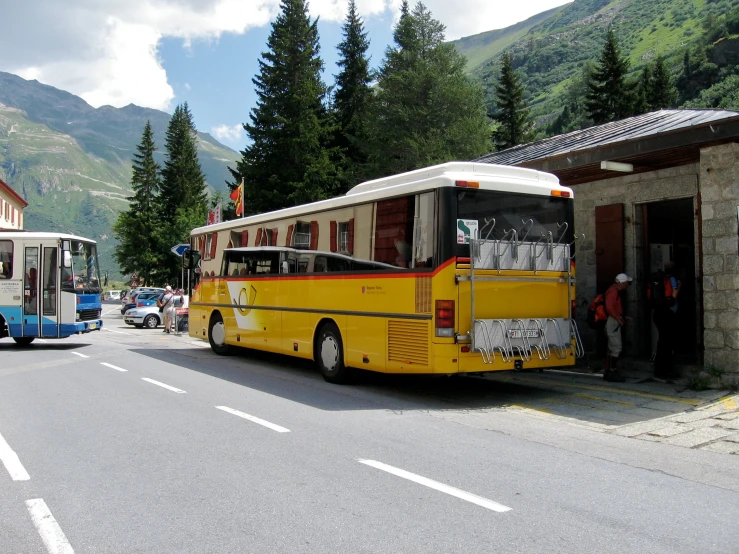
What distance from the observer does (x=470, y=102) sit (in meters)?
44.6

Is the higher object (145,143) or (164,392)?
(145,143)

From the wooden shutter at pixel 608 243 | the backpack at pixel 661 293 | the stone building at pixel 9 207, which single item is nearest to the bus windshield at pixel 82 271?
the wooden shutter at pixel 608 243

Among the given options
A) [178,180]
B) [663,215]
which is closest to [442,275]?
[663,215]

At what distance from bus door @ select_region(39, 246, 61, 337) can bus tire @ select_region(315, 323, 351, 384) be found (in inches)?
359

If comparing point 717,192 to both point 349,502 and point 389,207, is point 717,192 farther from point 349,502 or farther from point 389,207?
point 349,502

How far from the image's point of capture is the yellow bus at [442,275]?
8789 mm

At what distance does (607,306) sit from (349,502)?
7279 mm

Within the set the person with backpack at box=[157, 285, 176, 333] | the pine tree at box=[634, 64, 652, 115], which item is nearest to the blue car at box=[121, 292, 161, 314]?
the person with backpack at box=[157, 285, 176, 333]

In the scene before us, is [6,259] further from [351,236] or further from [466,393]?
[466,393]

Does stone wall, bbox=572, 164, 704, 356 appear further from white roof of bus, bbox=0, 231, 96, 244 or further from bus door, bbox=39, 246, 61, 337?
bus door, bbox=39, 246, 61, 337

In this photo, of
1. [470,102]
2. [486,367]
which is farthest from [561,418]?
[470,102]

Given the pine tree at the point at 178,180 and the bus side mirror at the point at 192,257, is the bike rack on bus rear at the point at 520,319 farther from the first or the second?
the pine tree at the point at 178,180

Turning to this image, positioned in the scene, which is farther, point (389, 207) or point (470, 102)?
point (470, 102)

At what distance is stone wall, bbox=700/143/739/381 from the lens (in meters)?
9.76
